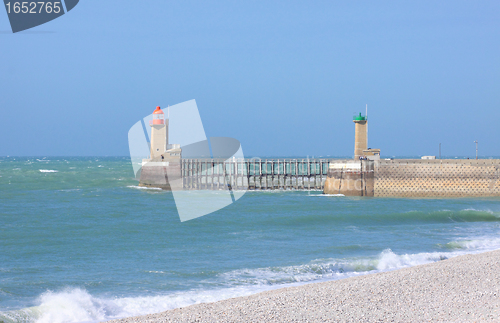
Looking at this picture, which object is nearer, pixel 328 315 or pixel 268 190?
pixel 328 315

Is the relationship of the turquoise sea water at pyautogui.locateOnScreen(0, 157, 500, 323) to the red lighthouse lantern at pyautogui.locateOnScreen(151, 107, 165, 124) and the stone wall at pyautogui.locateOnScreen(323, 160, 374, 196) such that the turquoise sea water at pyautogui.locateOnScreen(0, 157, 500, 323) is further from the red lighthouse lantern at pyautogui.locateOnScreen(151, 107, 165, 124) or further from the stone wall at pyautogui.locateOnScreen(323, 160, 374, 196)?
the red lighthouse lantern at pyautogui.locateOnScreen(151, 107, 165, 124)

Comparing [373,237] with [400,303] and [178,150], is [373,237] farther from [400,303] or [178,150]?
[178,150]

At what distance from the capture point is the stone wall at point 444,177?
3122 centimetres

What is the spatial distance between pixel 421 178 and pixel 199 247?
801 inches

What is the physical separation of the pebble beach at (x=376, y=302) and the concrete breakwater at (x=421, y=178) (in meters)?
20.7

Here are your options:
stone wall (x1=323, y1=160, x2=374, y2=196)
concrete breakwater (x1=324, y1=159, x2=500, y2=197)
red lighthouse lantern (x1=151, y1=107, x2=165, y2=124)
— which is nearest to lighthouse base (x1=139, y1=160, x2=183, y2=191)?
red lighthouse lantern (x1=151, y1=107, x2=165, y2=124)

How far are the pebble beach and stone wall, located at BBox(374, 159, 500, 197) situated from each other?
20.6 meters

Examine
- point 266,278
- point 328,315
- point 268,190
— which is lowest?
point 268,190

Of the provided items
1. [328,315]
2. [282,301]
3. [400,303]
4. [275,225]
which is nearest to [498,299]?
[400,303]

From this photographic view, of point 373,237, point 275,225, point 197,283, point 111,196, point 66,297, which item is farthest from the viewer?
point 111,196

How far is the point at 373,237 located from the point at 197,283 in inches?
380

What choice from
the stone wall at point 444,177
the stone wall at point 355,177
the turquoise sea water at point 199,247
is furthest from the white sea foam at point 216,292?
the stone wall at point 355,177

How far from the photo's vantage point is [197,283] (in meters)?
12.3

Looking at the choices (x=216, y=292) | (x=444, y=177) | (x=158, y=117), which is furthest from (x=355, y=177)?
(x=216, y=292)
